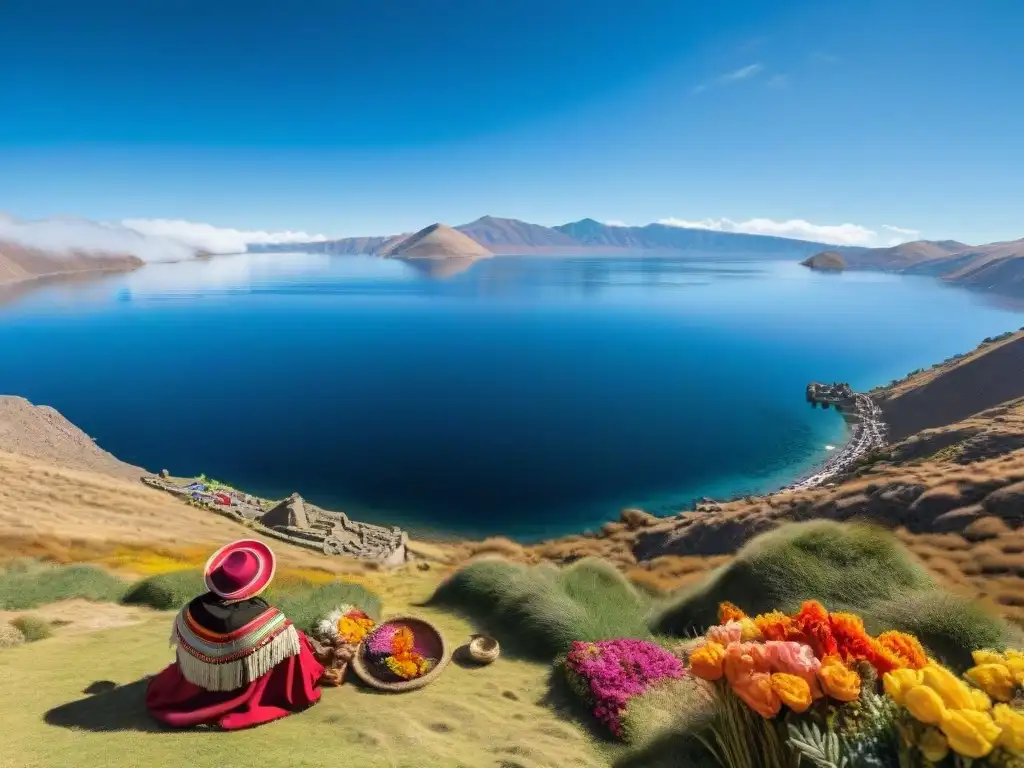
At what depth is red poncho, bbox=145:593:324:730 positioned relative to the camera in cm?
625

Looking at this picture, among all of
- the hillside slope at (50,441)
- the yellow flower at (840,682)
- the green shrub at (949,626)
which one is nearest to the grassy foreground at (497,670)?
the green shrub at (949,626)

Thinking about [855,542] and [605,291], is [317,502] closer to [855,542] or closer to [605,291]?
[855,542]

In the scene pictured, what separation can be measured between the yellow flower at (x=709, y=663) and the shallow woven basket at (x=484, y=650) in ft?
19.3

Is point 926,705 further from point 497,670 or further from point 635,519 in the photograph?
point 635,519

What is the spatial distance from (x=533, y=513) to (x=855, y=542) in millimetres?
27626

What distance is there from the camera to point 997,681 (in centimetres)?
347

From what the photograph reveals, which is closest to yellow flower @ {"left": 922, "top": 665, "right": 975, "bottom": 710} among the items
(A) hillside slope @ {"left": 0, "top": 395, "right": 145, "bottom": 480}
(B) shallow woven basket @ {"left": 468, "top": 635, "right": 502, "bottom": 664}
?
(B) shallow woven basket @ {"left": 468, "top": 635, "right": 502, "bottom": 664}

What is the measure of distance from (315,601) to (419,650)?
292 cm

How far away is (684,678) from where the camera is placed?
7.25 metres

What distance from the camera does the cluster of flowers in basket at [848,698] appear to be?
9.82 feet

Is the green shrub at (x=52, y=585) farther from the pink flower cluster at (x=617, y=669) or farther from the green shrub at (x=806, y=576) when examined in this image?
the green shrub at (x=806, y=576)

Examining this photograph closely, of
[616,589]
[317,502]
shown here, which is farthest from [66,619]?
[317,502]

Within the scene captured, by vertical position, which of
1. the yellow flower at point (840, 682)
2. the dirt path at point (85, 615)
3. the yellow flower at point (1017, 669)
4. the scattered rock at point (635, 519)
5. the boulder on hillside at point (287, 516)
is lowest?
the scattered rock at point (635, 519)

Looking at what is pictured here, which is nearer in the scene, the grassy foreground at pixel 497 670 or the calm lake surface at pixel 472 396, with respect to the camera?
the grassy foreground at pixel 497 670
